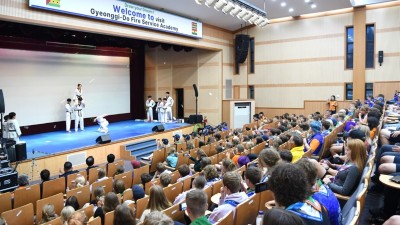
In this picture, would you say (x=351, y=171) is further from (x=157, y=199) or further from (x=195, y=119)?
(x=195, y=119)

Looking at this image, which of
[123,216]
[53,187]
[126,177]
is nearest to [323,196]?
[123,216]

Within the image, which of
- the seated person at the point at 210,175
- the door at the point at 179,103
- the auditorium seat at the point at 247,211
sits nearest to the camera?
the auditorium seat at the point at 247,211

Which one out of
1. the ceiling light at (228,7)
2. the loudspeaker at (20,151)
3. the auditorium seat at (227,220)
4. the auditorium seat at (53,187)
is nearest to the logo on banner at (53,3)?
the loudspeaker at (20,151)

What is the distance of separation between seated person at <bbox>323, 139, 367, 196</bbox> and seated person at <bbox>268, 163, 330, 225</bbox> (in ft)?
5.82

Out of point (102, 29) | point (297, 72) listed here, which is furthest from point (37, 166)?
point (297, 72)

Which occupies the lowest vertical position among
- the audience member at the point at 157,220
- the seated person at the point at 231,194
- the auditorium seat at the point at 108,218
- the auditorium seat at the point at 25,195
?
the auditorium seat at the point at 25,195

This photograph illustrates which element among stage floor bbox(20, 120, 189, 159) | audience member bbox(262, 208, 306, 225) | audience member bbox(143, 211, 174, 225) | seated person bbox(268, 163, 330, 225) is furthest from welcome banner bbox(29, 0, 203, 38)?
audience member bbox(262, 208, 306, 225)

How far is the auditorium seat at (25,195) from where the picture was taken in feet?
17.6

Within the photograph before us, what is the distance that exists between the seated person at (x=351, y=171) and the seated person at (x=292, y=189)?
178 centimetres

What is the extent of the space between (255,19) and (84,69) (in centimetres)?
805

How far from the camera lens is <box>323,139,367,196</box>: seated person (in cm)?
359

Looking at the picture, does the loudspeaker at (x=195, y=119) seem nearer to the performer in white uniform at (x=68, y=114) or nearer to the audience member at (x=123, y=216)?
the performer in white uniform at (x=68, y=114)

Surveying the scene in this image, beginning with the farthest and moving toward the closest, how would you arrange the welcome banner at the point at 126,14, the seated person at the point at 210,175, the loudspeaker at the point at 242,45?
the loudspeaker at the point at 242,45, the welcome banner at the point at 126,14, the seated person at the point at 210,175

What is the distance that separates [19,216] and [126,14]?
8691mm
